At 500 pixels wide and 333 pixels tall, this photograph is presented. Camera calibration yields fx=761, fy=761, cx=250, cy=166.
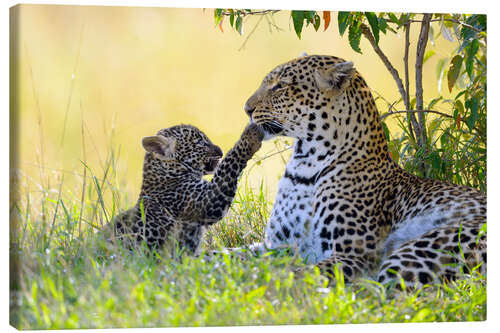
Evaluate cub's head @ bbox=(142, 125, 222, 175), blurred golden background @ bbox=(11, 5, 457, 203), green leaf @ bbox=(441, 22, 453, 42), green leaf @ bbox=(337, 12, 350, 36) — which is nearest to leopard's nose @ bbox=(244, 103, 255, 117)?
blurred golden background @ bbox=(11, 5, 457, 203)

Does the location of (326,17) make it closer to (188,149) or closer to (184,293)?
(188,149)

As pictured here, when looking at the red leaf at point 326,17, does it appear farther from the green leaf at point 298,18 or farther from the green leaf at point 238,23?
the green leaf at point 238,23

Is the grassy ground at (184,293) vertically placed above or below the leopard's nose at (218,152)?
below

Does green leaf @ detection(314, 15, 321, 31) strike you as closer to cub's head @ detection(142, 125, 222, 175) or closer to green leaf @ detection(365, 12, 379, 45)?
green leaf @ detection(365, 12, 379, 45)

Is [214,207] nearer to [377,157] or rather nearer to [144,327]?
[377,157]

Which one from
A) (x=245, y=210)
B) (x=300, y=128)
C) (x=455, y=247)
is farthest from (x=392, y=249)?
(x=245, y=210)

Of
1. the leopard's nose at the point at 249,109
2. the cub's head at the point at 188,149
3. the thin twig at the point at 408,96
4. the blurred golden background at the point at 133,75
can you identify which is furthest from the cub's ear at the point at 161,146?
the thin twig at the point at 408,96

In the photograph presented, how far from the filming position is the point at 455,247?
520cm

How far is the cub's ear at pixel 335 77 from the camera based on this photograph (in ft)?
18.8

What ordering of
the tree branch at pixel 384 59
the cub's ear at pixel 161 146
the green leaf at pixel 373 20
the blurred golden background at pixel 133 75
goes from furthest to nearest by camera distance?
the tree branch at pixel 384 59 < the cub's ear at pixel 161 146 < the green leaf at pixel 373 20 < the blurred golden background at pixel 133 75

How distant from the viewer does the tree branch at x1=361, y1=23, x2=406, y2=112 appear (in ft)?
22.1

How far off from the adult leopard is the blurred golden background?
0.55 m

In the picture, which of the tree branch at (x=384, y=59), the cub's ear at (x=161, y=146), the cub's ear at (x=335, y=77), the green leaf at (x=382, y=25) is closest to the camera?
the cub's ear at (x=335, y=77)

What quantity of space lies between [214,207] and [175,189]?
44 cm
